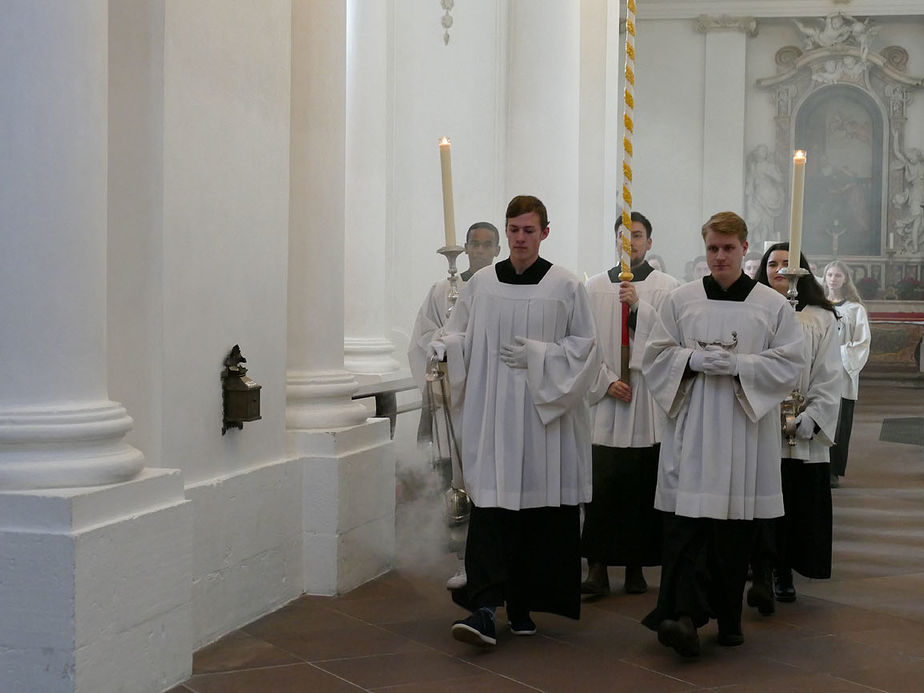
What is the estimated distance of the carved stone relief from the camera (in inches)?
885

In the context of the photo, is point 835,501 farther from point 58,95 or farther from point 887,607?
point 58,95

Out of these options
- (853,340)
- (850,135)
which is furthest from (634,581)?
(850,135)

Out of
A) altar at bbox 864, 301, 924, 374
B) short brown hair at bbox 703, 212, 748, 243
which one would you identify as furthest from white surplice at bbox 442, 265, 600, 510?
altar at bbox 864, 301, 924, 374

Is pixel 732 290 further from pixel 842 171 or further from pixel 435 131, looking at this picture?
pixel 842 171

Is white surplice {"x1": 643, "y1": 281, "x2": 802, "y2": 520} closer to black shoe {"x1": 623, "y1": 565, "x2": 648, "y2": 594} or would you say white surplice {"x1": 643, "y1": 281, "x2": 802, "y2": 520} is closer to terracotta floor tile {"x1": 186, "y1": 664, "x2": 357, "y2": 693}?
black shoe {"x1": 623, "y1": 565, "x2": 648, "y2": 594}

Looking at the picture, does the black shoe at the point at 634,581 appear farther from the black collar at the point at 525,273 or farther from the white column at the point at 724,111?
the white column at the point at 724,111

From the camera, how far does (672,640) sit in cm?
453

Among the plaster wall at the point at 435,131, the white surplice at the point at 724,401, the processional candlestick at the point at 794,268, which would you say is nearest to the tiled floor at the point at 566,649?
the white surplice at the point at 724,401

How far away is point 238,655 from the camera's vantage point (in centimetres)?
460

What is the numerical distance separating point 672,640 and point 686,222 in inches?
736

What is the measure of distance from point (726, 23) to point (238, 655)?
→ 20.5 metres

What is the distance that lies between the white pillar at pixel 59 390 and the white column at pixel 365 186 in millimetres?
4468

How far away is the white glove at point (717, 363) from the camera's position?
468 centimetres

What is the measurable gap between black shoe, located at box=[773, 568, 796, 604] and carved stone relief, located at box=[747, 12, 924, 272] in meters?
17.7
